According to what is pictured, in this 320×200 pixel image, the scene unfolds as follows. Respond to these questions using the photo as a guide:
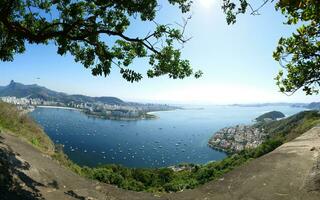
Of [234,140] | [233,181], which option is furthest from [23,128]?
[234,140]

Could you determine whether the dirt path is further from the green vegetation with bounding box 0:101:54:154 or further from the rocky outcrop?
the rocky outcrop

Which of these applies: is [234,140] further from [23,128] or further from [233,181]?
[233,181]

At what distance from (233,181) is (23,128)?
582 inches

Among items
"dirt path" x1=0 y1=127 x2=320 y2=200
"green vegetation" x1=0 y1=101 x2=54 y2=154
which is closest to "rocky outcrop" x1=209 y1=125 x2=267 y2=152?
"green vegetation" x1=0 y1=101 x2=54 y2=154

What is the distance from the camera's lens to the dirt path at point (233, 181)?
10.5 meters

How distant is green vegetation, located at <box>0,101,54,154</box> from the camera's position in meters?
18.7

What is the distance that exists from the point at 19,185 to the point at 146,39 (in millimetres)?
6050

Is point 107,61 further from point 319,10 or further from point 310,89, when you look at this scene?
point 310,89

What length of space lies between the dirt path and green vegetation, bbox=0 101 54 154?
4439 mm

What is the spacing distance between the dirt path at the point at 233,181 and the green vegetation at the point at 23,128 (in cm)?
444

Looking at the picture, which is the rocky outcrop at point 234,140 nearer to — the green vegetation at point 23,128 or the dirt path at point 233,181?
the green vegetation at point 23,128

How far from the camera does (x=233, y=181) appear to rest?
1320 centimetres

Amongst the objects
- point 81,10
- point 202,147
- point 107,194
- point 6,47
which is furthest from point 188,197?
point 202,147

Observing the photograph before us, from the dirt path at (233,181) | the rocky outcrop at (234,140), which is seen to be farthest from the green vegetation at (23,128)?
the rocky outcrop at (234,140)
